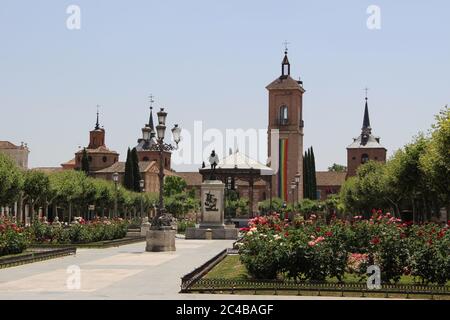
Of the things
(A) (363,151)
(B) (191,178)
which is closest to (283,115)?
(A) (363,151)

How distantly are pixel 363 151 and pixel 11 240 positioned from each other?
120329 mm

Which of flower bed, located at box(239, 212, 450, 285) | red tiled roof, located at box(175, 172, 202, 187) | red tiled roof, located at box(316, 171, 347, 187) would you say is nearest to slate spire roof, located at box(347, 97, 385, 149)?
red tiled roof, located at box(316, 171, 347, 187)

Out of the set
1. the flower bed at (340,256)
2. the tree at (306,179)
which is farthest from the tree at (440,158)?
the tree at (306,179)

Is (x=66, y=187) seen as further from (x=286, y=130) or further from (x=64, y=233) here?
(x=286, y=130)

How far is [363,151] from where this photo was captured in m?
144

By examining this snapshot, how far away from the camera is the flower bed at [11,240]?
27511 millimetres

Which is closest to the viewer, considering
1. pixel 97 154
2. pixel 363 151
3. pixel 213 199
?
pixel 213 199

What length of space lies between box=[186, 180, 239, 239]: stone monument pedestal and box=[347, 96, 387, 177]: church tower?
93365 mm

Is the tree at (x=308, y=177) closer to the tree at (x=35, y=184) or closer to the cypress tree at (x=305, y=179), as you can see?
the cypress tree at (x=305, y=179)

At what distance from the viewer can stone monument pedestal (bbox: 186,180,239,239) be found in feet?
165

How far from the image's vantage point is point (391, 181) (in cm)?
5531

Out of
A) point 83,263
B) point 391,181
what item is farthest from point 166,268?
point 391,181

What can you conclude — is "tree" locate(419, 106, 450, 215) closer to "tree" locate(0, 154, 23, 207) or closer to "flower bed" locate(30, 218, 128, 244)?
"flower bed" locate(30, 218, 128, 244)
